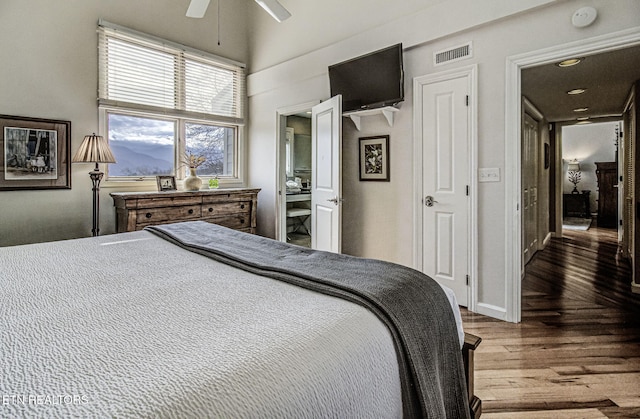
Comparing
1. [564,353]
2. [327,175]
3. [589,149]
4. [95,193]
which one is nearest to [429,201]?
[327,175]

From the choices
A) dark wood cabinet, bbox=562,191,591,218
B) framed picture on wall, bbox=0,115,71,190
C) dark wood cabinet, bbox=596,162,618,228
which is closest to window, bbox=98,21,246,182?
framed picture on wall, bbox=0,115,71,190

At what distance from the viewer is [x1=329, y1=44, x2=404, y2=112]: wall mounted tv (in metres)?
3.18

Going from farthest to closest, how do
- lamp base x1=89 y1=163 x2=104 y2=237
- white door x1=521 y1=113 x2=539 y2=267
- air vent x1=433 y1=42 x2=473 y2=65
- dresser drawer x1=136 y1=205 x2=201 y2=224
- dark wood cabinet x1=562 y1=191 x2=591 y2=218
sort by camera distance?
dark wood cabinet x1=562 y1=191 x2=591 y2=218 → white door x1=521 y1=113 x2=539 y2=267 → dresser drawer x1=136 y1=205 x2=201 y2=224 → lamp base x1=89 y1=163 x2=104 y2=237 → air vent x1=433 y1=42 x2=473 y2=65

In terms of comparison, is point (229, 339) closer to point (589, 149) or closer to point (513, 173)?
point (513, 173)

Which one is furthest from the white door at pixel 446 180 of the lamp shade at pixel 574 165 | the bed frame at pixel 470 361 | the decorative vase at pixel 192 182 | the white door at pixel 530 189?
the lamp shade at pixel 574 165

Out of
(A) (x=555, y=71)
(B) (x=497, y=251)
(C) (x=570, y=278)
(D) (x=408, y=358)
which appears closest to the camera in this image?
(D) (x=408, y=358)

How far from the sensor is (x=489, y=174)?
2791mm

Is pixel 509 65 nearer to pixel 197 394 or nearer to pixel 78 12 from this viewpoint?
pixel 197 394

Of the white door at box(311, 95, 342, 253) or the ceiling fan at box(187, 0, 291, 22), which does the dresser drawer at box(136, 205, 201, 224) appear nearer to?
the white door at box(311, 95, 342, 253)

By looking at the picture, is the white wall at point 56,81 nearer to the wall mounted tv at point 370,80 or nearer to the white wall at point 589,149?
the wall mounted tv at point 370,80

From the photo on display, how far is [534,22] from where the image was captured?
99.6 inches

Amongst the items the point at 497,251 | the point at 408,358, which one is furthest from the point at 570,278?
the point at 408,358

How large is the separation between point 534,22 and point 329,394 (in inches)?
115

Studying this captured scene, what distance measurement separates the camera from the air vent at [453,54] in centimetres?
287
